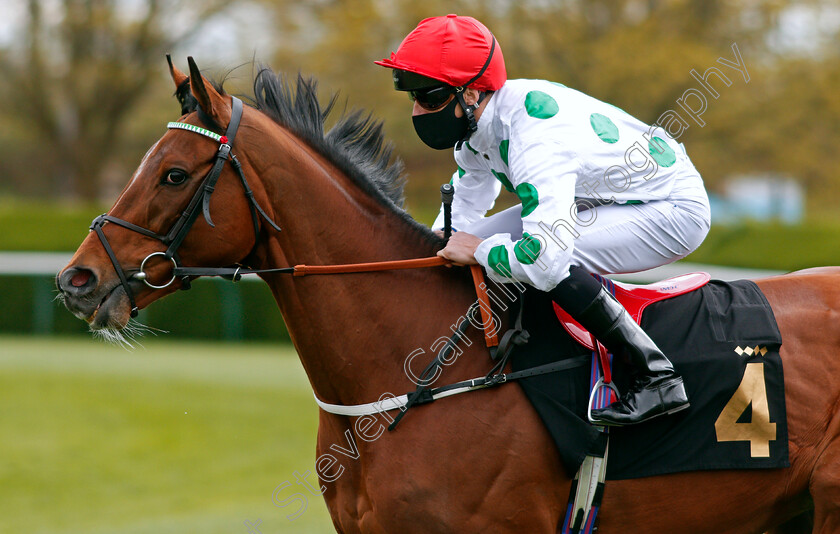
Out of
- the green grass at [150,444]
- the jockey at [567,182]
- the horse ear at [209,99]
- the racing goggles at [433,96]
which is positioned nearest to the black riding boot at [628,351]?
the jockey at [567,182]

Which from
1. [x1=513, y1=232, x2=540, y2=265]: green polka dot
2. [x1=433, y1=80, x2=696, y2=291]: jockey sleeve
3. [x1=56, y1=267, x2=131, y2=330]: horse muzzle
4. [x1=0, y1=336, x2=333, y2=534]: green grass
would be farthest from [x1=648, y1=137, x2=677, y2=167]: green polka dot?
[x1=0, y1=336, x2=333, y2=534]: green grass

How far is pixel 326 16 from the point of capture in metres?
17.5

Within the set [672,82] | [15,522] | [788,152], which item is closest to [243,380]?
[15,522]

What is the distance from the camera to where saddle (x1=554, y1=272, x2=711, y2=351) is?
2.72 m

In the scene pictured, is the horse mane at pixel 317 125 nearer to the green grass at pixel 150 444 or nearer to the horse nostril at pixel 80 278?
the horse nostril at pixel 80 278

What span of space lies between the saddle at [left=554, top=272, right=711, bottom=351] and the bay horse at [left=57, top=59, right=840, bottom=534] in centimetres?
25

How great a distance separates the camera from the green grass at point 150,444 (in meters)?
6.40

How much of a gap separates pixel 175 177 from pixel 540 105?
3.56 feet

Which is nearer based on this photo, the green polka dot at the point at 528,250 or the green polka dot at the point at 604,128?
the green polka dot at the point at 528,250

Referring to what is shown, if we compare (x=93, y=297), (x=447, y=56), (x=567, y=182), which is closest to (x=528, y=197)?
(x=567, y=182)

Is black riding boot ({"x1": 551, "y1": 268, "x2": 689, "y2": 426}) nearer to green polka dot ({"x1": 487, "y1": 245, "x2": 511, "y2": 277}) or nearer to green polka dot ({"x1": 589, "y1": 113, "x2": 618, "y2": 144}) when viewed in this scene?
green polka dot ({"x1": 487, "y1": 245, "x2": 511, "y2": 277})

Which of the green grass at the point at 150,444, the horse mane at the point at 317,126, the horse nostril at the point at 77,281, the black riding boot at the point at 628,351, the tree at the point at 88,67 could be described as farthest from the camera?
the tree at the point at 88,67

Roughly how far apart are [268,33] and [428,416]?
17.2m

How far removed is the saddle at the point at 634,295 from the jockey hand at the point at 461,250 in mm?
309
